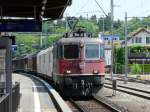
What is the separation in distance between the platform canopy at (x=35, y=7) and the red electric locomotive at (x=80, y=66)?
791 cm

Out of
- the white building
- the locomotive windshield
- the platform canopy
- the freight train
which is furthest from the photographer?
the white building

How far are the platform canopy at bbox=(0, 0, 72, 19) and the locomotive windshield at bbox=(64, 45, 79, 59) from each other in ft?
27.3

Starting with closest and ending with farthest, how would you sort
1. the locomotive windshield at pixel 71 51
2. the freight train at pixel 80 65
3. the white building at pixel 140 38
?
the freight train at pixel 80 65, the locomotive windshield at pixel 71 51, the white building at pixel 140 38

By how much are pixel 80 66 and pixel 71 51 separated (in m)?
1.08

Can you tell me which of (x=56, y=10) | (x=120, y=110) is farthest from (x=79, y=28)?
(x=56, y=10)

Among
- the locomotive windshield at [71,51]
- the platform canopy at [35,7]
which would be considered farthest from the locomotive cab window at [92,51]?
the platform canopy at [35,7]

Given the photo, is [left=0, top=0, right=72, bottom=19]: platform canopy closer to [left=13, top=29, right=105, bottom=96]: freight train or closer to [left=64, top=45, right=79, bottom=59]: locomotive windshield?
[left=13, top=29, right=105, bottom=96]: freight train

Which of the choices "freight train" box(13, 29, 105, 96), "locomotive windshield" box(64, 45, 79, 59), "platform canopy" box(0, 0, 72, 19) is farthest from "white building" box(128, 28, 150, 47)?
"platform canopy" box(0, 0, 72, 19)

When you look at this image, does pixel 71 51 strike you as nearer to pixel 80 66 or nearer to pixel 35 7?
pixel 80 66

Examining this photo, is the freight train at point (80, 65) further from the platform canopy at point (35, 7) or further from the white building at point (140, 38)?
the white building at point (140, 38)

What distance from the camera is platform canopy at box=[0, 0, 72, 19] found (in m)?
16.7

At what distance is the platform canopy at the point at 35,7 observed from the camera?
1672 cm

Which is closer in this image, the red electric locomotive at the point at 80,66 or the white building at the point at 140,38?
the red electric locomotive at the point at 80,66

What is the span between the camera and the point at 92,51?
30.7m
